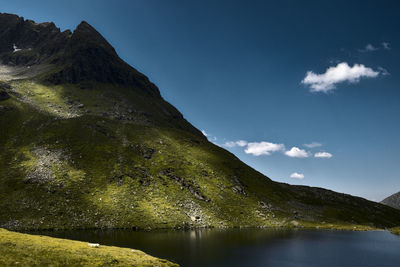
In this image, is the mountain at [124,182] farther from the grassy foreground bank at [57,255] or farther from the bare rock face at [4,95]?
the grassy foreground bank at [57,255]

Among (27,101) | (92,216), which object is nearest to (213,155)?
(92,216)

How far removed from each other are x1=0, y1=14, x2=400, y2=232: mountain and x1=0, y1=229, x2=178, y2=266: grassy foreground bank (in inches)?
2132

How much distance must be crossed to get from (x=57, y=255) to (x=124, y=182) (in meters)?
84.0

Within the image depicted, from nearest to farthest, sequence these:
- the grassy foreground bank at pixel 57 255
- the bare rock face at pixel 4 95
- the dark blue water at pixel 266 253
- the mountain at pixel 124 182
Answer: the grassy foreground bank at pixel 57 255 < the dark blue water at pixel 266 253 < the mountain at pixel 124 182 < the bare rock face at pixel 4 95

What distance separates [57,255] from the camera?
3762cm

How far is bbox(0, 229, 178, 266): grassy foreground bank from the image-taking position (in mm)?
34094

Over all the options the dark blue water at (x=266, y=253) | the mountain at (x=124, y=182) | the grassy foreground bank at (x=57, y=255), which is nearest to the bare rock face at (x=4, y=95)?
the mountain at (x=124, y=182)

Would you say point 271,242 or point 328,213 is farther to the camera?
point 328,213

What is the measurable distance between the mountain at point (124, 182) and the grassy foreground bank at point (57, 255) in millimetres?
54159

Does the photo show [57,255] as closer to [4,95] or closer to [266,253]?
[266,253]

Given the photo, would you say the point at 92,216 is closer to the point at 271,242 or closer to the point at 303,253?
the point at 271,242

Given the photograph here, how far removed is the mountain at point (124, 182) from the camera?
9881cm

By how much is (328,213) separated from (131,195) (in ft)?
393

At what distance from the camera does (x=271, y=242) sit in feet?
249
